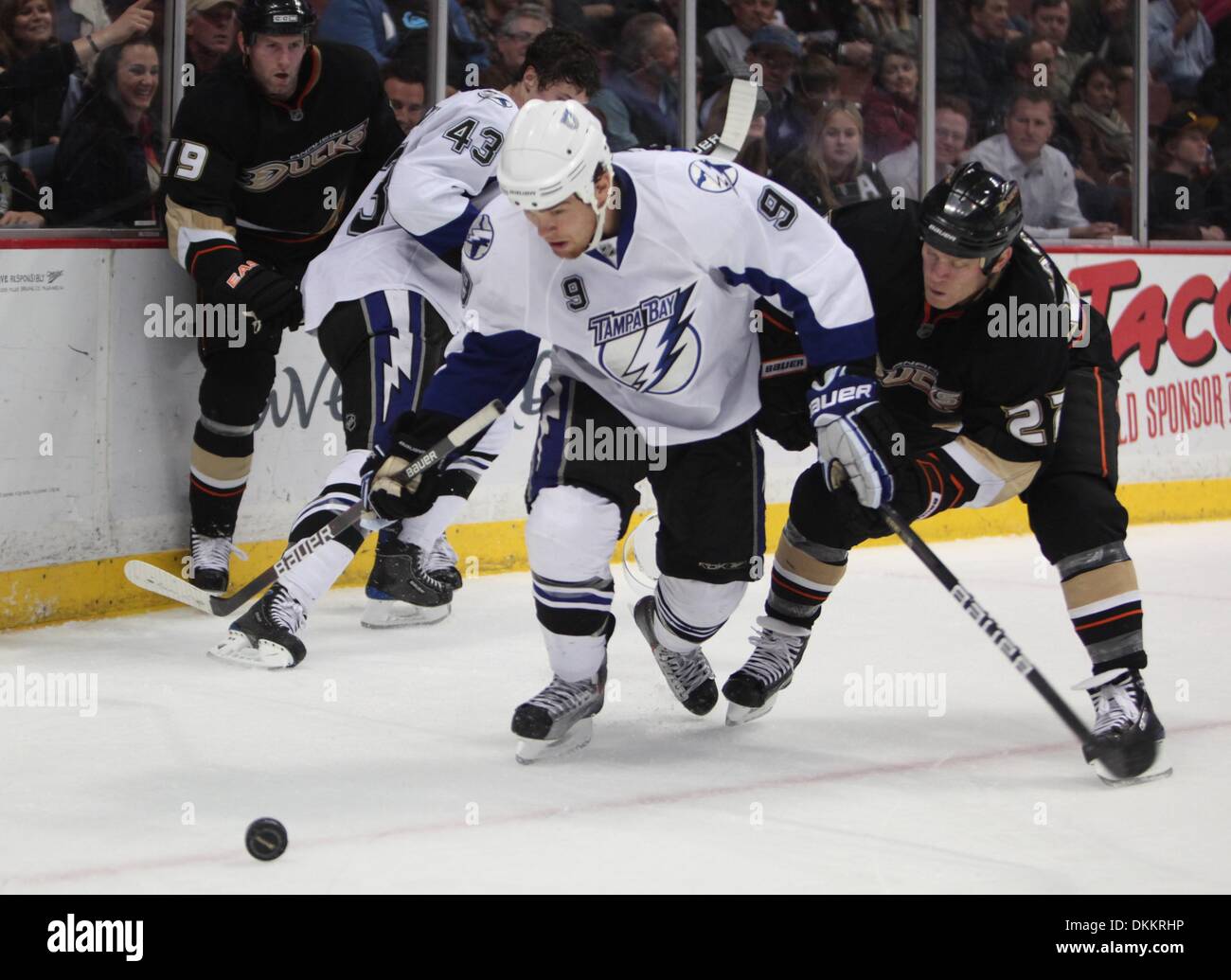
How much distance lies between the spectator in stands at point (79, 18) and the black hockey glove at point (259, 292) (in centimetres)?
69

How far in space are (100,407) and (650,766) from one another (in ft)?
6.15

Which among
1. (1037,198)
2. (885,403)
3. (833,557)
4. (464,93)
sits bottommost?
(1037,198)

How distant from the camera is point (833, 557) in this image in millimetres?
3150

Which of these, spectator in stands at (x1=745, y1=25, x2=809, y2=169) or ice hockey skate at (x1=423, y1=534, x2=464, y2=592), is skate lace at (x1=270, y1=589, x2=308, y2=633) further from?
spectator in stands at (x1=745, y1=25, x2=809, y2=169)

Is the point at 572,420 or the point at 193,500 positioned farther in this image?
the point at 193,500

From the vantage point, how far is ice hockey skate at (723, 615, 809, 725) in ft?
10.2

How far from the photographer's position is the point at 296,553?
349 centimetres

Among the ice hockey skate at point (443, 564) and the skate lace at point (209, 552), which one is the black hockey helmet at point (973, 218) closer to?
the ice hockey skate at point (443, 564)

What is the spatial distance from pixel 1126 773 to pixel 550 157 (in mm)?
1300

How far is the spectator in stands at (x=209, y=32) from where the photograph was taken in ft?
14.4

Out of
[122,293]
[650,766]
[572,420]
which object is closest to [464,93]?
[122,293]
